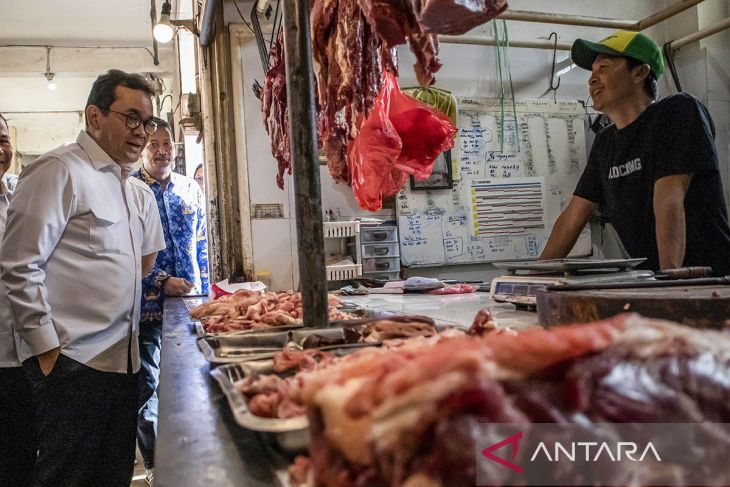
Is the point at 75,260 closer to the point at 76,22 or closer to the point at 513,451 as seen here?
the point at 513,451

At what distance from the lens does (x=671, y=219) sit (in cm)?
271

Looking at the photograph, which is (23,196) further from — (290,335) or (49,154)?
(290,335)

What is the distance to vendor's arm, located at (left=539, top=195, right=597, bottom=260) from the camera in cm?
354

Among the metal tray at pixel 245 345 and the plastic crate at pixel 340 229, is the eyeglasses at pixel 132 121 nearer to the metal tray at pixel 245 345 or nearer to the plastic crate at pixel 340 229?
the plastic crate at pixel 340 229

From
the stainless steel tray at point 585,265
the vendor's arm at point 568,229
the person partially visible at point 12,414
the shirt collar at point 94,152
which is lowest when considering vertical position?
the person partially visible at point 12,414

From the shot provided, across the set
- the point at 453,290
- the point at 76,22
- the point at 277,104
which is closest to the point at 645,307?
the point at 453,290

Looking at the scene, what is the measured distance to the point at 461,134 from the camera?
5.73 metres

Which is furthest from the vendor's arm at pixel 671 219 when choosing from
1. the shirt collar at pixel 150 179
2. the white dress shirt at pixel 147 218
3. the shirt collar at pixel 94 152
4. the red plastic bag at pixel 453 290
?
the shirt collar at pixel 150 179

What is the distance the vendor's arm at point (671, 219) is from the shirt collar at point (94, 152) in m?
3.05

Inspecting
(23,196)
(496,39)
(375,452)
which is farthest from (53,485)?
(496,39)

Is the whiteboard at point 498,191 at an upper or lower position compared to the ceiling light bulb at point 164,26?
lower

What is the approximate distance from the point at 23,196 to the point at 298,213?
1.76 m

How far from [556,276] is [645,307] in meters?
1.08

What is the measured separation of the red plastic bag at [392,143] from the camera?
8.67 feet
